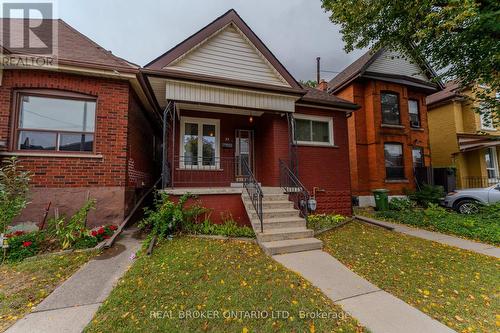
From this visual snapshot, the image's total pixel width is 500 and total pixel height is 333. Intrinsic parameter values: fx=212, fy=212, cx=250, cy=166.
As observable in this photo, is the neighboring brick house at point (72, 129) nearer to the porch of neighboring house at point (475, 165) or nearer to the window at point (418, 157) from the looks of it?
the window at point (418, 157)

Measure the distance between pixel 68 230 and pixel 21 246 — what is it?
76cm

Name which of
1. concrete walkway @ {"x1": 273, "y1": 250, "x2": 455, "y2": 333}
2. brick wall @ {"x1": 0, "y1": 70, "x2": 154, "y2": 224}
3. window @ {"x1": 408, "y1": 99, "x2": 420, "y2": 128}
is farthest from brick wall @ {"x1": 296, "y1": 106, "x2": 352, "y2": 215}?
window @ {"x1": 408, "y1": 99, "x2": 420, "y2": 128}

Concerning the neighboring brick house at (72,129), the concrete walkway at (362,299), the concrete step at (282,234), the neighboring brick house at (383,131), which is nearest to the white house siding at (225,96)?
the neighboring brick house at (72,129)

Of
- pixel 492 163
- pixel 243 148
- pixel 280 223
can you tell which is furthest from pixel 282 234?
pixel 492 163

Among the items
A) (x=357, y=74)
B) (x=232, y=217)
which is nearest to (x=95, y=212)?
(x=232, y=217)

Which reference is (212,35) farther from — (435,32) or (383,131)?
(383,131)

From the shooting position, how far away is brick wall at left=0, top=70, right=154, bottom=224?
17.5 feet

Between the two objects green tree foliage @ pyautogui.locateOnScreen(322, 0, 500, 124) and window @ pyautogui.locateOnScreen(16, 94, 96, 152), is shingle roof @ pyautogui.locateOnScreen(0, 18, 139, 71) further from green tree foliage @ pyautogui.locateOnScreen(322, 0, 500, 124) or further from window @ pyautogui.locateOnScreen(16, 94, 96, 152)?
green tree foliage @ pyautogui.locateOnScreen(322, 0, 500, 124)

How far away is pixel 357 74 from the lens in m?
11.6

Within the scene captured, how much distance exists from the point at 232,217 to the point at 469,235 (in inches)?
283

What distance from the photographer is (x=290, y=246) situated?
4695mm

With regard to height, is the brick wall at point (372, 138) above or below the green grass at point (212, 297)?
above

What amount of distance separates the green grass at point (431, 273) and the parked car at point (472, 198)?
5437 millimetres

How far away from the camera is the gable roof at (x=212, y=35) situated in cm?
628
